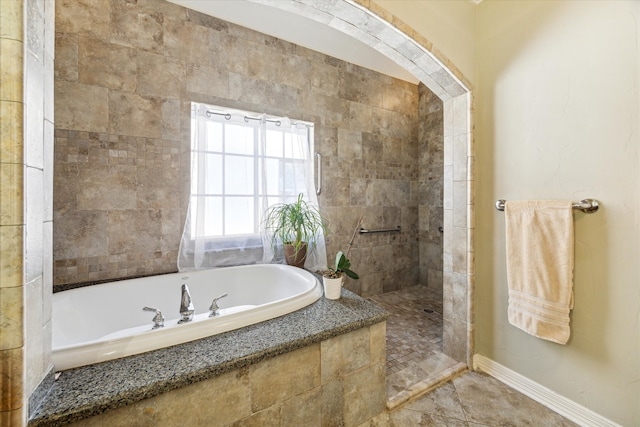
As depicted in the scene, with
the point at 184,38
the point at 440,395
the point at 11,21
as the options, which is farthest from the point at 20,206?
the point at 440,395

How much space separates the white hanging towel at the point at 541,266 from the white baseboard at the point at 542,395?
342 mm

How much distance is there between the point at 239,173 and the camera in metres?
2.29

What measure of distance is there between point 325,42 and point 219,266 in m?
2.27

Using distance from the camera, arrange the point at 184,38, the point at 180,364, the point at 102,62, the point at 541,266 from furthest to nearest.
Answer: the point at 184,38 → the point at 102,62 → the point at 541,266 → the point at 180,364

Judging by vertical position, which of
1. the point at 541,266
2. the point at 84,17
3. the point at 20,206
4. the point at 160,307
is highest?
the point at 84,17

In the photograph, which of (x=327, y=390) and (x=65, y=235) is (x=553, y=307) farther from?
(x=65, y=235)

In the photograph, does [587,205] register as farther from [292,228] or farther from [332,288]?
[292,228]

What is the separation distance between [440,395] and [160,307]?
1923 mm

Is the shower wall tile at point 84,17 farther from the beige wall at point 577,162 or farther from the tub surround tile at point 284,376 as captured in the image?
the beige wall at point 577,162

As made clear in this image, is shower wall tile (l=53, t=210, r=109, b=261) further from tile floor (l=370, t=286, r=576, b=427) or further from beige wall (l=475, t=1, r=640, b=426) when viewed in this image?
beige wall (l=475, t=1, r=640, b=426)

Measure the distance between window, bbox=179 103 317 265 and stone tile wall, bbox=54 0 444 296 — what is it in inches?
4.1

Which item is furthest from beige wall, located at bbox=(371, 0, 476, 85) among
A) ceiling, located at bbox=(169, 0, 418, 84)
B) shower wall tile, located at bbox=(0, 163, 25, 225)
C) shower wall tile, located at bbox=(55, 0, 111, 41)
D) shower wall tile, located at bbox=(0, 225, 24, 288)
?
shower wall tile, located at bbox=(55, 0, 111, 41)

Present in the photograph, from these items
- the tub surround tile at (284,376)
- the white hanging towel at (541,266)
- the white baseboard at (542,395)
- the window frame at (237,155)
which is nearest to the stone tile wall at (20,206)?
the tub surround tile at (284,376)

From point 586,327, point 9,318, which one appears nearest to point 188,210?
point 9,318
